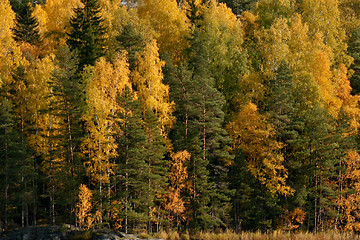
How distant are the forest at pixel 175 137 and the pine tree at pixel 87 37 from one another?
174 mm

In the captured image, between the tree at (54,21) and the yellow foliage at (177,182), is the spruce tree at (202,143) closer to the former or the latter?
the yellow foliage at (177,182)

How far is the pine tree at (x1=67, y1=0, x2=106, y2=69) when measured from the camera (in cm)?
4194

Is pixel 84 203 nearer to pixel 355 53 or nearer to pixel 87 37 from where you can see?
pixel 87 37

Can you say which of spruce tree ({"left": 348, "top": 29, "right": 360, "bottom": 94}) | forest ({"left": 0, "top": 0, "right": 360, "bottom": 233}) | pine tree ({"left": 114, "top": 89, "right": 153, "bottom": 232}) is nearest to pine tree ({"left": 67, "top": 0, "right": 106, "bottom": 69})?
forest ({"left": 0, "top": 0, "right": 360, "bottom": 233})

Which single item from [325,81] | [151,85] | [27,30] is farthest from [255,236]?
[27,30]

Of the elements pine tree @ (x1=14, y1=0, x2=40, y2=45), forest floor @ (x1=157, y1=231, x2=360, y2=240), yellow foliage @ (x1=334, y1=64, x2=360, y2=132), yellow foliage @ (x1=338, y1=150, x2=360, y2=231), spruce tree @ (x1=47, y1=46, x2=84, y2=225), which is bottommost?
forest floor @ (x1=157, y1=231, x2=360, y2=240)

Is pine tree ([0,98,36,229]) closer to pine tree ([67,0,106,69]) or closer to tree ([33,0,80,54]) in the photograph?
pine tree ([67,0,106,69])

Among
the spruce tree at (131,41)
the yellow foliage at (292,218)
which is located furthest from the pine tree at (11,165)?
the yellow foliage at (292,218)

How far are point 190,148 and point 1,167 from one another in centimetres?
1675

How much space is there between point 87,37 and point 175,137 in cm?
1464

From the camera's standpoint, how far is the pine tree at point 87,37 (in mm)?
41938

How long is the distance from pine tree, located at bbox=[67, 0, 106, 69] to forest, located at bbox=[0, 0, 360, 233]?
6.8 inches

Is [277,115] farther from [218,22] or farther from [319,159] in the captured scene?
[218,22]

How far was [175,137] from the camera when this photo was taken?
3841 centimetres
